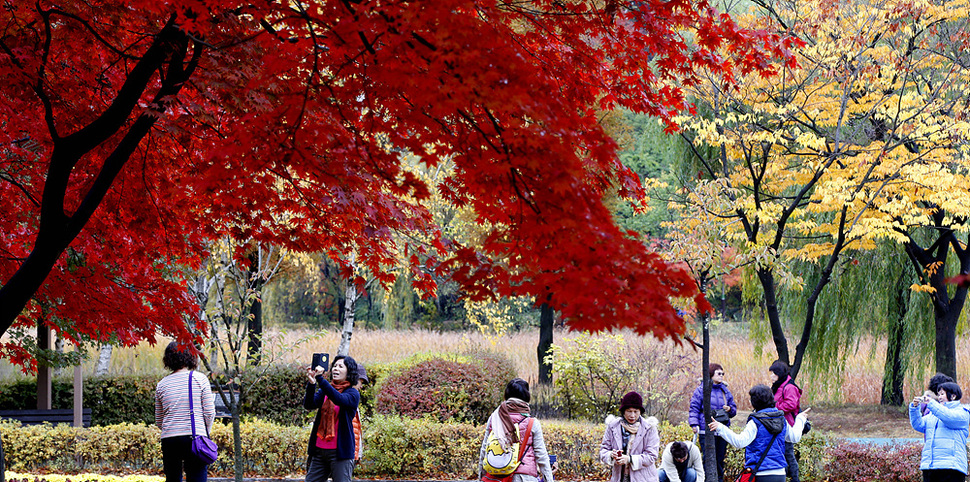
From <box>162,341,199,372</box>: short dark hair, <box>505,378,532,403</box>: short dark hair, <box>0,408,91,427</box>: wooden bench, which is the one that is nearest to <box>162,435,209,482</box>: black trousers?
<box>162,341,199,372</box>: short dark hair

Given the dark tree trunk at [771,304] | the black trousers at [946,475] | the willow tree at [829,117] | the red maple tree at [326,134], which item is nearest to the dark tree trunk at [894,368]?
the willow tree at [829,117]

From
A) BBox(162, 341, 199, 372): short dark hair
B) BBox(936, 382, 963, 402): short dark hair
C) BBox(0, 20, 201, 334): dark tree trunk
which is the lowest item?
BBox(936, 382, 963, 402): short dark hair

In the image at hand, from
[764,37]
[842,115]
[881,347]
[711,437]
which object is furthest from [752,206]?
[881,347]

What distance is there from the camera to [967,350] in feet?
60.3

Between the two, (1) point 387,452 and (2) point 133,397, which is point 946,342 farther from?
(2) point 133,397

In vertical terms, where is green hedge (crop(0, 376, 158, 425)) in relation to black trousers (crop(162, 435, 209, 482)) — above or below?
below

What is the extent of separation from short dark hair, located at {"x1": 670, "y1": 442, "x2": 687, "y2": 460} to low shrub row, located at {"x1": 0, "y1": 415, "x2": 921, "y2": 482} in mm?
3790

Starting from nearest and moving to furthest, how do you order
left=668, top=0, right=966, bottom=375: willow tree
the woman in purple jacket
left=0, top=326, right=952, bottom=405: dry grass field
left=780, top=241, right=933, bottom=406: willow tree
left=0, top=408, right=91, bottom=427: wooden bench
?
the woman in purple jacket, left=668, top=0, right=966, bottom=375: willow tree, left=0, top=408, right=91, bottom=427: wooden bench, left=780, top=241, right=933, bottom=406: willow tree, left=0, top=326, right=952, bottom=405: dry grass field

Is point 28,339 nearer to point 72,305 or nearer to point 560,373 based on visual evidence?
point 72,305

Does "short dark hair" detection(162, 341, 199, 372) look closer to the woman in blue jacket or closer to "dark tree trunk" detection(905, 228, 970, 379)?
the woman in blue jacket

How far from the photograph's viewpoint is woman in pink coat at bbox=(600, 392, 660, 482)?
19.3 ft

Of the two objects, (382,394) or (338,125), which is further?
(382,394)

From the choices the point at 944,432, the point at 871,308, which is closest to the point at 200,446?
the point at 944,432

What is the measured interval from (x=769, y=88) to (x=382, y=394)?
683cm
